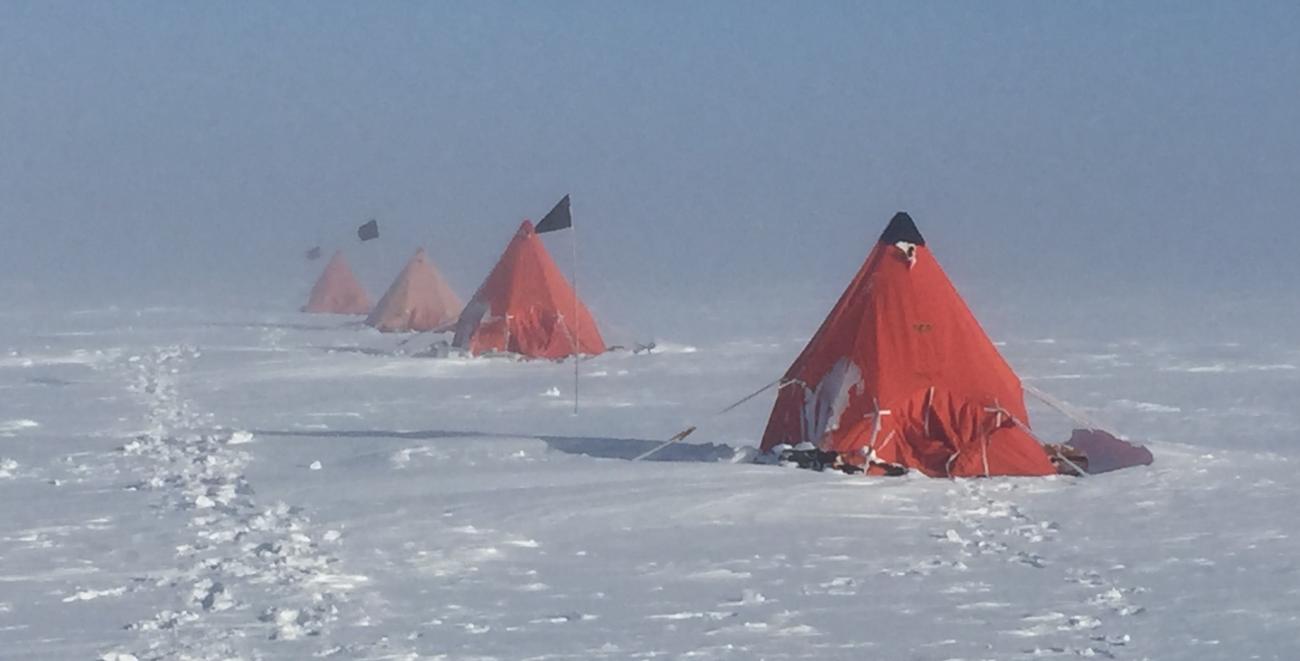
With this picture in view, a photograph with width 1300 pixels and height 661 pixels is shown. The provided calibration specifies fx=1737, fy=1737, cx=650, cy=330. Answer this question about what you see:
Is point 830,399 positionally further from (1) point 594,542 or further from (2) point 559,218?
(2) point 559,218

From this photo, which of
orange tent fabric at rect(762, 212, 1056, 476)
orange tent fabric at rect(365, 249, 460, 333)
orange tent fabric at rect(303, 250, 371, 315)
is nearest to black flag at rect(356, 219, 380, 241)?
orange tent fabric at rect(365, 249, 460, 333)

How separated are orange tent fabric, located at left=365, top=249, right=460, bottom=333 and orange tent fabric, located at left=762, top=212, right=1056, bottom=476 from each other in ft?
78.4

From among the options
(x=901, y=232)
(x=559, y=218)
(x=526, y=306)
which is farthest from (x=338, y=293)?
(x=901, y=232)

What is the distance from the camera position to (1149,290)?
6888 centimetres

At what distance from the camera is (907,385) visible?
13203 millimetres

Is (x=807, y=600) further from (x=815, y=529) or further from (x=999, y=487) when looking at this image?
(x=999, y=487)

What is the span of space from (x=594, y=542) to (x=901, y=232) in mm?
4874

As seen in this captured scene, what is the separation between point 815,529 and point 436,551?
2.29 m

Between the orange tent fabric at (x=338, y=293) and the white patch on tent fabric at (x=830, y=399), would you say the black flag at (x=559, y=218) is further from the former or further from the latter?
the orange tent fabric at (x=338, y=293)

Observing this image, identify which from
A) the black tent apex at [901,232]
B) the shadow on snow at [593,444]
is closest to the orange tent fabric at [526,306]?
the shadow on snow at [593,444]

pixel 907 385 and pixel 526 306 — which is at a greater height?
pixel 526 306

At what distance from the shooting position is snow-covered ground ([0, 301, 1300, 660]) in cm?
743

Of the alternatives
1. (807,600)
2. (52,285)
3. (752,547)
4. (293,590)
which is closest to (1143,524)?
(752,547)

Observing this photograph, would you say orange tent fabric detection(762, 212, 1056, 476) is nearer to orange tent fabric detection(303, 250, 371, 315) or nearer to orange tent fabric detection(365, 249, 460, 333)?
orange tent fabric detection(365, 249, 460, 333)
